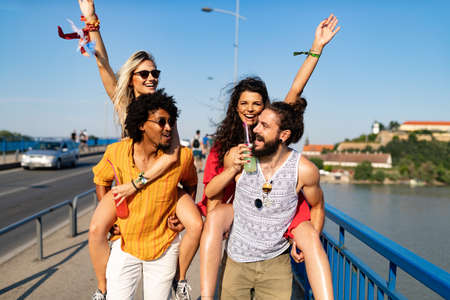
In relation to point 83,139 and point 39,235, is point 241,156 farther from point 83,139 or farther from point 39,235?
point 83,139

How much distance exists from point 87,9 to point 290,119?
5.88 feet

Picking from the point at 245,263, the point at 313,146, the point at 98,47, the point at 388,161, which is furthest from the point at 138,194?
the point at 313,146

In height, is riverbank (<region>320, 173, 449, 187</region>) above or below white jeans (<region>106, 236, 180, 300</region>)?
below

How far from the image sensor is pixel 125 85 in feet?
8.86

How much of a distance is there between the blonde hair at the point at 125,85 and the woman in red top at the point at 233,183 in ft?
2.42

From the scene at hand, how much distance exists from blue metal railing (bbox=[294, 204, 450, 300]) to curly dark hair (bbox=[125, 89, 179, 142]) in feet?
4.68

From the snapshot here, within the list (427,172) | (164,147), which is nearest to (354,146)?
(427,172)

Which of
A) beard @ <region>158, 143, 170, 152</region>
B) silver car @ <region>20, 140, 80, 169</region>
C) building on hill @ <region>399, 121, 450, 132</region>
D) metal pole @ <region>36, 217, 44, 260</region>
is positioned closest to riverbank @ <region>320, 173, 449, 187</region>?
silver car @ <region>20, 140, 80, 169</region>

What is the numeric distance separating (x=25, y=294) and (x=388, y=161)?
9870 centimetres

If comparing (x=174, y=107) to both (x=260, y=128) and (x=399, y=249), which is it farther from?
(x=399, y=249)

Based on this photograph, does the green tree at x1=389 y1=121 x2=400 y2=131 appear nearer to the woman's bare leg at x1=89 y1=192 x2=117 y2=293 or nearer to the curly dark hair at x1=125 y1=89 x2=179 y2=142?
→ the curly dark hair at x1=125 y1=89 x2=179 y2=142

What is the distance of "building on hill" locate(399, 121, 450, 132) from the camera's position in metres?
153

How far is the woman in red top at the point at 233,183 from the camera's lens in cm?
208

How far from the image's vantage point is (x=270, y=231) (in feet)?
7.32
